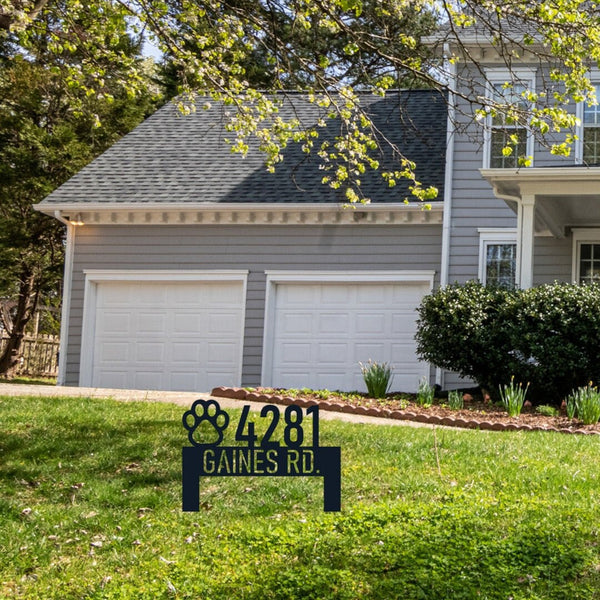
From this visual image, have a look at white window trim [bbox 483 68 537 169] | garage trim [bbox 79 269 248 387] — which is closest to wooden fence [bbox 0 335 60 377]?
garage trim [bbox 79 269 248 387]

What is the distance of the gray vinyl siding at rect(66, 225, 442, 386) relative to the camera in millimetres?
15461

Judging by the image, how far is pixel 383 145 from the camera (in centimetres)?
1684

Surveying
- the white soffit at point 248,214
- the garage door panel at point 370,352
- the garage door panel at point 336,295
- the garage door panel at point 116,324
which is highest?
the white soffit at point 248,214

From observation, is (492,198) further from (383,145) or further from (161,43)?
(161,43)

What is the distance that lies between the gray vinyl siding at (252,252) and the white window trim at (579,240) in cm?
210

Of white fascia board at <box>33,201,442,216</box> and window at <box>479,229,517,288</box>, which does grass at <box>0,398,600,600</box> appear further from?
white fascia board at <box>33,201,442,216</box>

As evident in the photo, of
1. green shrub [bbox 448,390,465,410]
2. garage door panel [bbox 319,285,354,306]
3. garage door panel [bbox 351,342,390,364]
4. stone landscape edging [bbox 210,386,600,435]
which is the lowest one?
stone landscape edging [bbox 210,386,600,435]

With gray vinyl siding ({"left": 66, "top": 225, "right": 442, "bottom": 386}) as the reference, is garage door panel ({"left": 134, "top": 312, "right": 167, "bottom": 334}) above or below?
below

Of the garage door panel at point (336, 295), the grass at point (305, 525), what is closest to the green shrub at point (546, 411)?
the grass at point (305, 525)

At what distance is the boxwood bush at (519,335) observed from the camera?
12.1m

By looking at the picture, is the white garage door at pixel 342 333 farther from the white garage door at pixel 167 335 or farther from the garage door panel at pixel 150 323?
the garage door panel at pixel 150 323

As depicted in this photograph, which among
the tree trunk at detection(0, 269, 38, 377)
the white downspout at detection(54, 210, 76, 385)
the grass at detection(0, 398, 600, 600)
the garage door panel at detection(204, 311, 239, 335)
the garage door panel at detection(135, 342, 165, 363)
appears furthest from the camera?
the tree trunk at detection(0, 269, 38, 377)

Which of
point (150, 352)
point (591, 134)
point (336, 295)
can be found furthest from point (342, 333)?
point (591, 134)

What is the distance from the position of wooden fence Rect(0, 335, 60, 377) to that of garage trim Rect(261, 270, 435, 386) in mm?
8933
